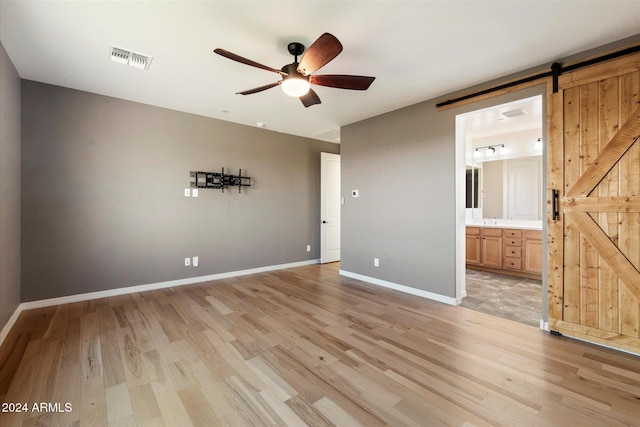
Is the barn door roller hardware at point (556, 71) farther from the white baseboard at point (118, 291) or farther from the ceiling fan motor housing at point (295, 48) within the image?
the white baseboard at point (118, 291)

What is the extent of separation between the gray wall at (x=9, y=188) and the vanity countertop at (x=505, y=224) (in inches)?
255

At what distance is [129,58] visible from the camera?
2719 millimetres

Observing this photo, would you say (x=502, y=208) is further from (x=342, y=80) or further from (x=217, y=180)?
(x=217, y=180)

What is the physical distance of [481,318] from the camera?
10.0 ft

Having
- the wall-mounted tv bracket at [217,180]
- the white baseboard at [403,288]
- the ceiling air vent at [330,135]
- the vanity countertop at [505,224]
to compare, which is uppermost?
the ceiling air vent at [330,135]

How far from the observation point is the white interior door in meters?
5.97

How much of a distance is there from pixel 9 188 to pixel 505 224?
7.15m

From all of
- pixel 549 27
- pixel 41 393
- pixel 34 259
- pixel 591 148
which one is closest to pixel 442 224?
pixel 591 148

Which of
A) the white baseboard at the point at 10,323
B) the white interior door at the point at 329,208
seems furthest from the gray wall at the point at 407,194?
the white baseboard at the point at 10,323

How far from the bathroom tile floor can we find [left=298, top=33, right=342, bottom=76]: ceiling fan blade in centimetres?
321

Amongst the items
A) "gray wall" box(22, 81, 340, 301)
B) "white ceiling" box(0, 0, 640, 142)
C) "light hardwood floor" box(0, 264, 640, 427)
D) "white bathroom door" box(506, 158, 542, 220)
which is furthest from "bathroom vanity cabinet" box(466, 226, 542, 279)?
"gray wall" box(22, 81, 340, 301)

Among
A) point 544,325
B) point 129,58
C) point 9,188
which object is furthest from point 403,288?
point 9,188

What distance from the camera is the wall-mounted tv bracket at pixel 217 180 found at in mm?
4395

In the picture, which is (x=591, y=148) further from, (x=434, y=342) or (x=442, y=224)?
(x=434, y=342)
